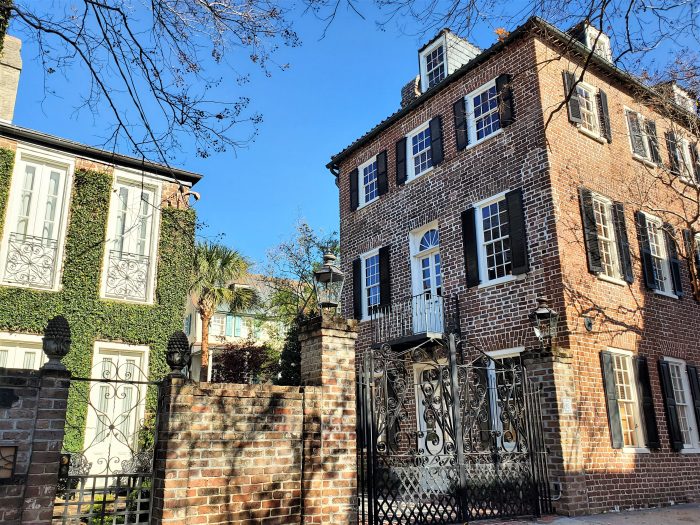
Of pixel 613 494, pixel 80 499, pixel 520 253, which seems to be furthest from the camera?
pixel 520 253

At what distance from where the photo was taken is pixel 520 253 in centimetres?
1088

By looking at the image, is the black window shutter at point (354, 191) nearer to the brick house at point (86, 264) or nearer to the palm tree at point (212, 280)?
the brick house at point (86, 264)

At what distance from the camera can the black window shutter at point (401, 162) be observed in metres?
14.7

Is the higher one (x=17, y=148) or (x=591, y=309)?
(x=17, y=148)

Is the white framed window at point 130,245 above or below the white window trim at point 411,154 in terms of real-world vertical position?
below

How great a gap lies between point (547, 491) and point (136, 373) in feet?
27.0

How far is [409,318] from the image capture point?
13297 mm

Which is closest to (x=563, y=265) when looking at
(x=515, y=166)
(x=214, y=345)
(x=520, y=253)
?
(x=520, y=253)

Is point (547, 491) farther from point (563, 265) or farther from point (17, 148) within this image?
point (17, 148)

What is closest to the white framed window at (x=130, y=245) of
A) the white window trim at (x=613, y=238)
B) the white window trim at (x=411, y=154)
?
the white window trim at (x=411, y=154)

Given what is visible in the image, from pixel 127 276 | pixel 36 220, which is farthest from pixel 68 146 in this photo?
pixel 127 276

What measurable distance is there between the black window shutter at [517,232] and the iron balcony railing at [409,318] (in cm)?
219

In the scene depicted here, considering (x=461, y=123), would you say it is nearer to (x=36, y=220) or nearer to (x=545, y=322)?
(x=545, y=322)

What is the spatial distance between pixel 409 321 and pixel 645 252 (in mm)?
5441
